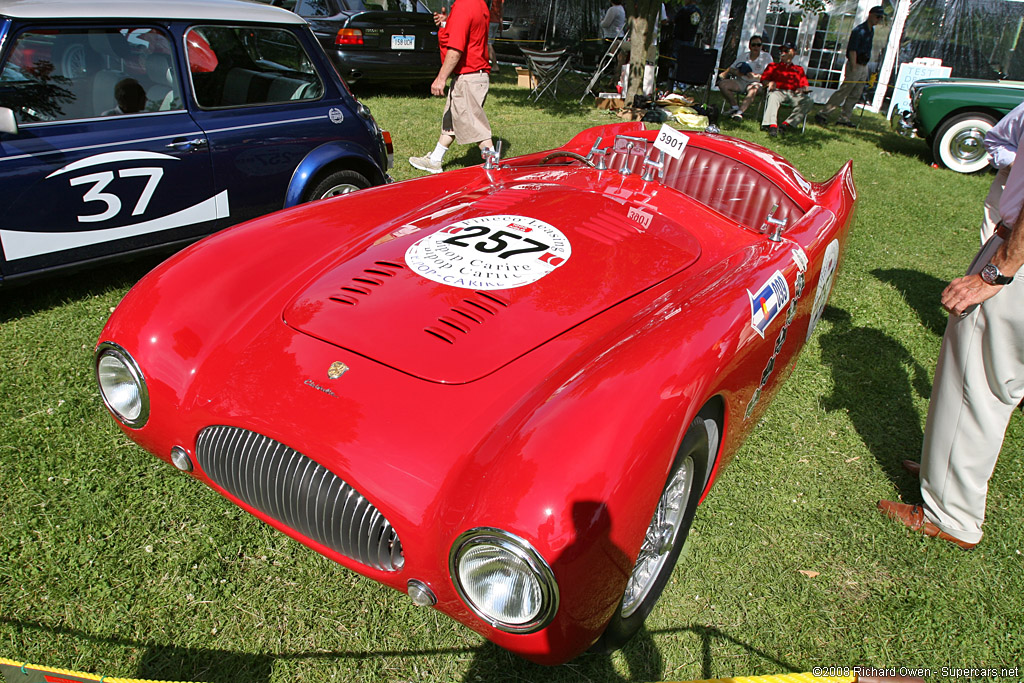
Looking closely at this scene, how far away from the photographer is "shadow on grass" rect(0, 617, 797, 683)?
1870 mm

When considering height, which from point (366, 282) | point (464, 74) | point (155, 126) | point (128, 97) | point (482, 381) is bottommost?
point (482, 381)

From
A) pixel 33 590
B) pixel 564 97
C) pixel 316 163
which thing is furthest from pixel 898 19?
pixel 33 590

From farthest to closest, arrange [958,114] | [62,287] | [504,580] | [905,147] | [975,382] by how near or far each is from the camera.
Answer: [905,147] < [958,114] < [62,287] < [975,382] < [504,580]

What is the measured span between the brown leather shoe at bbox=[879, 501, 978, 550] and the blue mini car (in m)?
3.55

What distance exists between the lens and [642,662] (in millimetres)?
2018

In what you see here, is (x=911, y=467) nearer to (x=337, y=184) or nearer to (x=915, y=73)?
(x=337, y=184)

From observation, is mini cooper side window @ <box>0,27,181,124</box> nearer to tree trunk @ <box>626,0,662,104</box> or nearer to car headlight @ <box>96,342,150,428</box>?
car headlight @ <box>96,342,150,428</box>

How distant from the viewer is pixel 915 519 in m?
2.57

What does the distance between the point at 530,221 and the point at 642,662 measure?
5.31 feet

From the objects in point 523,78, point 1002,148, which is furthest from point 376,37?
point 1002,148

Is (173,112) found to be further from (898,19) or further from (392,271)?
(898,19)

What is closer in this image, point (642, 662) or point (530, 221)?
point (642, 662)

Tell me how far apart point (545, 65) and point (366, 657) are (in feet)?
35.6

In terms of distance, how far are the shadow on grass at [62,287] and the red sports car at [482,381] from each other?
1.71 m
